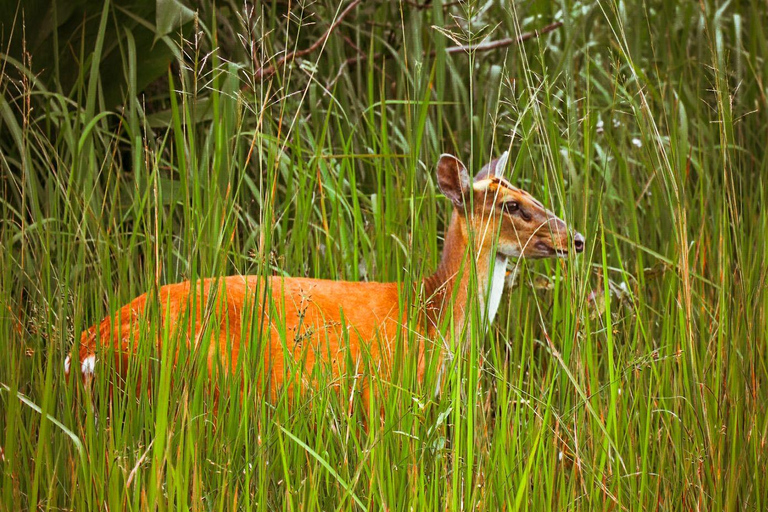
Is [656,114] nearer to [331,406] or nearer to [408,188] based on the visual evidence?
[408,188]

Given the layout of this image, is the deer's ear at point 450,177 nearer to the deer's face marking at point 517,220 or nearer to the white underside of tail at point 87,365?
the deer's face marking at point 517,220

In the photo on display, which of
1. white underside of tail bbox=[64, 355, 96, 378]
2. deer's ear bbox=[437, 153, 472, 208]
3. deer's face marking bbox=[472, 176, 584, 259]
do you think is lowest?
white underside of tail bbox=[64, 355, 96, 378]

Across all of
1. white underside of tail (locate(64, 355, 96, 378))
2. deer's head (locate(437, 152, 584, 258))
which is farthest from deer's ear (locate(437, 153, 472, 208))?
white underside of tail (locate(64, 355, 96, 378))

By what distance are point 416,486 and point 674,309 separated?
0.97 m

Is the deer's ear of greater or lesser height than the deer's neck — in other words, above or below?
above

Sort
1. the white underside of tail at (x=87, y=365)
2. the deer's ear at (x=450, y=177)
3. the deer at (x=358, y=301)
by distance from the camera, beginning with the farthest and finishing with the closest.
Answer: the deer's ear at (x=450, y=177) → the deer at (x=358, y=301) → the white underside of tail at (x=87, y=365)

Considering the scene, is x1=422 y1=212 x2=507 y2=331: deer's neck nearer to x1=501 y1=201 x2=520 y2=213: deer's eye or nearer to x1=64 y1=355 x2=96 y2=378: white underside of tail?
x1=501 y1=201 x2=520 y2=213: deer's eye

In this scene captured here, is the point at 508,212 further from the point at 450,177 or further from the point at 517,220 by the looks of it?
the point at 450,177

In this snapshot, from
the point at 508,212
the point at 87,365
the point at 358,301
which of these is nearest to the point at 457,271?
the point at 508,212

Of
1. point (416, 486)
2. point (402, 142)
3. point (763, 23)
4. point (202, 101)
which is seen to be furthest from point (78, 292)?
point (763, 23)

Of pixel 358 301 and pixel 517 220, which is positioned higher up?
pixel 517 220

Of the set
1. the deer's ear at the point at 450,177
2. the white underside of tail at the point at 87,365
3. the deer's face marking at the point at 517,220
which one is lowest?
the white underside of tail at the point at 87,365

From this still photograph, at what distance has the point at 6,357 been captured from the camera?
244 cm

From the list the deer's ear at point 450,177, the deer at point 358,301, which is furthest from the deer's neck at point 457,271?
the deer's ear at point 450,177
